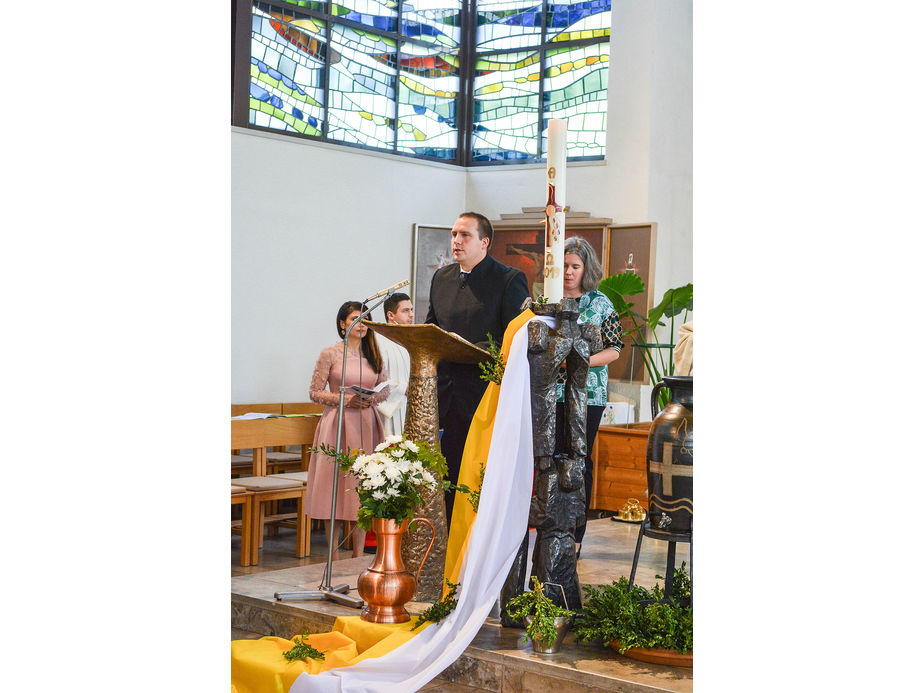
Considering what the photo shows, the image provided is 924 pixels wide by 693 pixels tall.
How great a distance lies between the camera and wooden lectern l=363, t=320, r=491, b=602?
3.89 m

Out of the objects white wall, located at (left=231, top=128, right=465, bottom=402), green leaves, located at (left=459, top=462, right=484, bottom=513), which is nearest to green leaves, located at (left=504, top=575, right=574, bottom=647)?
green leaves, located at (left=459, top=462, right=484, bottom=513)

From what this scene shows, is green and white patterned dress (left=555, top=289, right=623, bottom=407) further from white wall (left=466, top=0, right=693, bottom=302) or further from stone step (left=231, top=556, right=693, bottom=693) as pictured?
white wall (left=466, top=0, right=693, bottom=302)

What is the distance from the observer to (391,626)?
139 inches

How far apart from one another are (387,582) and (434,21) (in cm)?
761

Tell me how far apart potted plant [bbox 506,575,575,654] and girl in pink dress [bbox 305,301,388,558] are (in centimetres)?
227

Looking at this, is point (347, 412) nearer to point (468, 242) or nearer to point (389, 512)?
point (468, 242)

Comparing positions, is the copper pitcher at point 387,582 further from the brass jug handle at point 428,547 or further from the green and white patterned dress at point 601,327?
the green and white patterned dress at point 601,327

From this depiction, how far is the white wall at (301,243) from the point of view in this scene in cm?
834

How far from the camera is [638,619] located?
321 centimetres

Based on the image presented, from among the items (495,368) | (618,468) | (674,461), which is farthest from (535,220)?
(674,461)

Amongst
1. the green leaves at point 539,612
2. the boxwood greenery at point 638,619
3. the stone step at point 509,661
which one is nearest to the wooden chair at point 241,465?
the stone step at point 509,661
